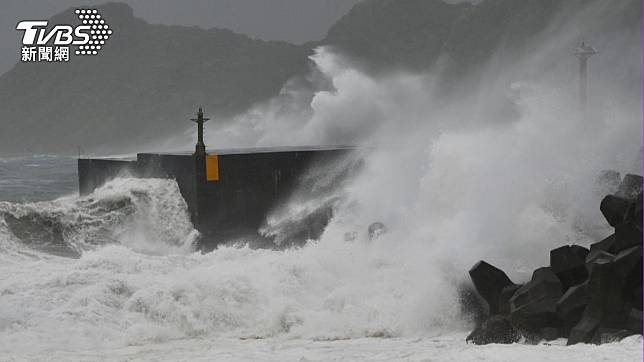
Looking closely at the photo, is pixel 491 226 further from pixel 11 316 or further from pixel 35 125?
pixel 35 125

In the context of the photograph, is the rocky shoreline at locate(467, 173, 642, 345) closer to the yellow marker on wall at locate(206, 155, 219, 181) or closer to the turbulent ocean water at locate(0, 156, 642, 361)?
the turbulent ocean water at locate(0, 156, 642, 361)

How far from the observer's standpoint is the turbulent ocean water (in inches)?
326

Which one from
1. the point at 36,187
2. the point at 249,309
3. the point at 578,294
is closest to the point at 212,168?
the point at 249,309

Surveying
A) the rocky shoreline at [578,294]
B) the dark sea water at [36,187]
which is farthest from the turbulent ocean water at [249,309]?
the dark sea water at [36,187]

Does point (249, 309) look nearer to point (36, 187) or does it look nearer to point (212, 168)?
point (212, 168)

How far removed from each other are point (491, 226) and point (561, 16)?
115357 mm

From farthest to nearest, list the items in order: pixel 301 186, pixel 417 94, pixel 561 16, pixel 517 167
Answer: pixel 561 16 → pixel 417 94 → pixel 301 186 → pixel 517 167

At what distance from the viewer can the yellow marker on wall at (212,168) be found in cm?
1580

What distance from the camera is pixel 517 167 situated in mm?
12000

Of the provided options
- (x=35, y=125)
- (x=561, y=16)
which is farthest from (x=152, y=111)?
(x=561, y=16)

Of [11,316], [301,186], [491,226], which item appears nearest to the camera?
[11,316]

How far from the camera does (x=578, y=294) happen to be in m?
7.90

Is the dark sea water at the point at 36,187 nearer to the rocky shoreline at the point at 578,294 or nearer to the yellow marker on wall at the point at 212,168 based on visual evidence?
the yellow marker on wall at the point at 212,168

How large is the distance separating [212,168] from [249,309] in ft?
19.8
